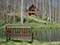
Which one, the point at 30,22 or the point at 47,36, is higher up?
the point at 30,22

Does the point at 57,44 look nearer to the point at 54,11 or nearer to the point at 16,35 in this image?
the point at 16,35

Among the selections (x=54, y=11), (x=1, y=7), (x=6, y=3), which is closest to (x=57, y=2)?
(x=54, y=11)

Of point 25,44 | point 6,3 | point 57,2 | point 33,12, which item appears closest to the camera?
point 25,44

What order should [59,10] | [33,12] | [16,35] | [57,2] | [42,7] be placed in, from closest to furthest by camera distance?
[16,35] → [33,12] → [57,2] → [59,10] → [42,7]

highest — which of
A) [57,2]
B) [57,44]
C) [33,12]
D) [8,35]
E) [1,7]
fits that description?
[57,2]

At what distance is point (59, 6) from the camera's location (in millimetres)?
32594

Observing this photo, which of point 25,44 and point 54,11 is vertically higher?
point 54,11

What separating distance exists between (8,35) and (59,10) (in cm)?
3264

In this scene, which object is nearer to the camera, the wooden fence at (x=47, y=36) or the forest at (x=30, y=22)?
the forest at (x=30, y=22)

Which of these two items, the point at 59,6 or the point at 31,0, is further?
the point at 31,0

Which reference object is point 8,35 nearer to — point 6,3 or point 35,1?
point 6,3

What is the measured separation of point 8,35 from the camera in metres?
7.15

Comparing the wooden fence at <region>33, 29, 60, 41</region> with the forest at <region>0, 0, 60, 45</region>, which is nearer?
the forest at <region>0, 0, 60, 45</region>

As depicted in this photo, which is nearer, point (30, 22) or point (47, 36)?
point (47, 36)
